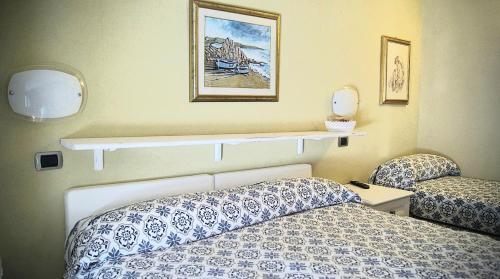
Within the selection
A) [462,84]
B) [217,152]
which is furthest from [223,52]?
[462,84]

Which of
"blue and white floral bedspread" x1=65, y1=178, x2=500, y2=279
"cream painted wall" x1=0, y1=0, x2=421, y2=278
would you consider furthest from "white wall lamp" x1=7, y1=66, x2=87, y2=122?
"blue and white floral bedspread" x1=65, y1=178, x2=500, y2=279

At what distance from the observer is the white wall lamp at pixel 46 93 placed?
159 centimetres

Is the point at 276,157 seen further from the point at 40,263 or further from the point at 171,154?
the point at 40,263

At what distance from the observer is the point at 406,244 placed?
1.63 m

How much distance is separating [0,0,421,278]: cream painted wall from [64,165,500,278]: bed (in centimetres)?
17

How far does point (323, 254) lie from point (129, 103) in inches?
48.7

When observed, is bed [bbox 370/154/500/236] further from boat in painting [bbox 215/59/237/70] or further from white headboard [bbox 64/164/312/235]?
boat in painting [bbox 215/59/237/70]

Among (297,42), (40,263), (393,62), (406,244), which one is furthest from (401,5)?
(40,263)

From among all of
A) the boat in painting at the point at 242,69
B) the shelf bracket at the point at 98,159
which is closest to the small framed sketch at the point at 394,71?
the boat in painting at the point at 242,69

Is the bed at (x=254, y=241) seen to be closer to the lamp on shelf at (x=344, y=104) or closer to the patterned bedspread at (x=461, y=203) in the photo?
the lamp on shelf at (x=344, y=104)

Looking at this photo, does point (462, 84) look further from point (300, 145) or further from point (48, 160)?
point (48, 160)

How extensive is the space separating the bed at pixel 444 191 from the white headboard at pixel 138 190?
1346 mm

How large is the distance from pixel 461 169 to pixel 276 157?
2.18 metres

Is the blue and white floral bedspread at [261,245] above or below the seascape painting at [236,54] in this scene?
below
